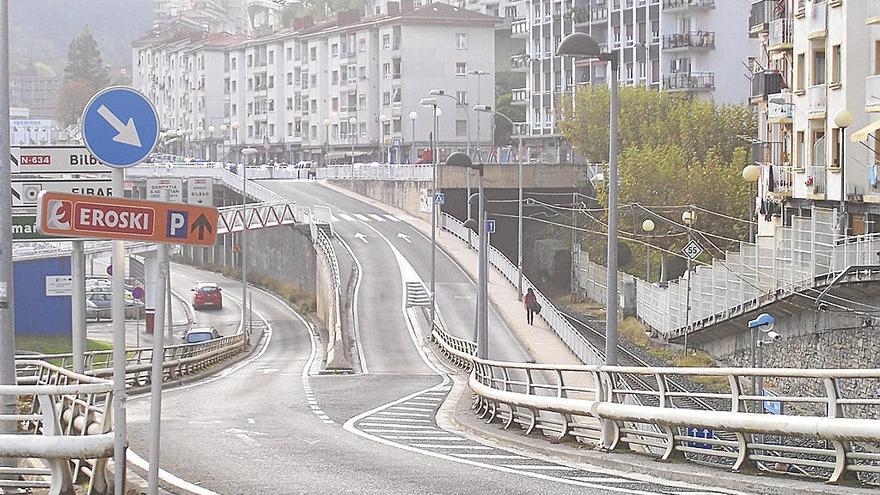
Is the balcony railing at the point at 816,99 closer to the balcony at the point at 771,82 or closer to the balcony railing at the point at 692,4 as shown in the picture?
the balcony at the point at 771,82

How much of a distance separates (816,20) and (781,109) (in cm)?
618

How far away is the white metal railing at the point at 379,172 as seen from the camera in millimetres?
91162

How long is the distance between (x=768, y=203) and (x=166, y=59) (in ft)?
456

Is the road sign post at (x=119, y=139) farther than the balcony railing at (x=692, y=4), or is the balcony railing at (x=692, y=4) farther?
the balcony railing at (x=692, y=4)

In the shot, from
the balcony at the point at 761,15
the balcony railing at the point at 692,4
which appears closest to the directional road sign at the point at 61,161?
the balcony at the point at 761,15

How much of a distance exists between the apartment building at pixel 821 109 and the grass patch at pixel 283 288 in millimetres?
31560

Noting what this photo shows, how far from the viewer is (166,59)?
18738 cm

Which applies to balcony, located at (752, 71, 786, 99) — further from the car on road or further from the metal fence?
the car on road

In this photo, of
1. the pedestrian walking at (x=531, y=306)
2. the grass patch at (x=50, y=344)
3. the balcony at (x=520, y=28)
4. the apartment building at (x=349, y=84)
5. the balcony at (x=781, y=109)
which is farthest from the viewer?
the apartment building at (x=349, y=84)

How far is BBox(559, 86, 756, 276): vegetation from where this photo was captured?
71.1 meters

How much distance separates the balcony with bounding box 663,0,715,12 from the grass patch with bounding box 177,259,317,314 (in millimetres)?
29045

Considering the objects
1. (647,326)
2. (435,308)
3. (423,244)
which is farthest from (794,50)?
(423,244)

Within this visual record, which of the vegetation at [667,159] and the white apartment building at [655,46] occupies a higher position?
the white apartment building at [655,46]

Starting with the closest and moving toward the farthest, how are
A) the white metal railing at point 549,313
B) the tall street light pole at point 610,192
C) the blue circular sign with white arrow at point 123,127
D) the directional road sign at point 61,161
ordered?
the blue circular sign with white arrow at point 123,127
the directional road sign at point 61,161
the tall street light pole at point 610,192
the white metal railing at point 549,313
